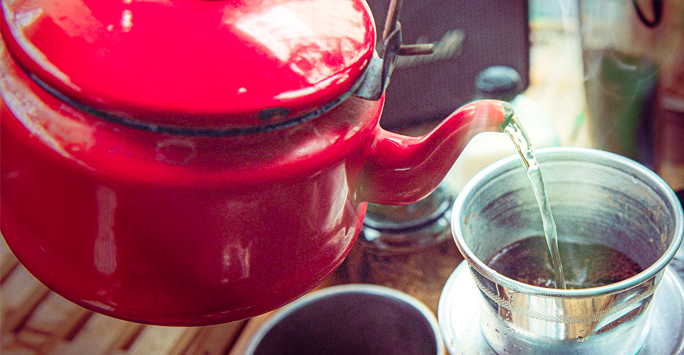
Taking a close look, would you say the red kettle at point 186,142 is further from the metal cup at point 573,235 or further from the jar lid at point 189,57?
the metal cup at point 573,235

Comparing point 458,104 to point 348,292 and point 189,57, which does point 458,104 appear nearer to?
point 348,292

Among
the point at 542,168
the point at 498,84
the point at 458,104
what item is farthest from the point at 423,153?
the point at 458,104

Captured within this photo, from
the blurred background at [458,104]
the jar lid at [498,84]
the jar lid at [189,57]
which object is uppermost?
the jar lid at [189,57]

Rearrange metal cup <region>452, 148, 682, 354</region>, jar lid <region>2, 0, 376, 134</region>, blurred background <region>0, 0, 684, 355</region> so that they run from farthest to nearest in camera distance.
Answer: blurred background <region>0, 0, 684, 355</region> → metal cup <region>452, 148, 682, 354</region> → jar lid <region>2, 0, 376, 134</region>

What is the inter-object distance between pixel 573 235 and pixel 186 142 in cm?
A: 43

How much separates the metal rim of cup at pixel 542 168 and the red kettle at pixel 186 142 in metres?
0.09

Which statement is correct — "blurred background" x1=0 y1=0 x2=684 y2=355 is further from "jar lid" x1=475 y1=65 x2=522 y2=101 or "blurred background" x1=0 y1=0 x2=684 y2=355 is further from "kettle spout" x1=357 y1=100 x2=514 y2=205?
"kettle spout" x1=357 y1=100 x2=514 y2=205

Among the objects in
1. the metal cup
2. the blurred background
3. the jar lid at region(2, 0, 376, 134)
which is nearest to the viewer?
the jar lid at region(2, 0, 376, 134)

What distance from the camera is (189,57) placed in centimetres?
41

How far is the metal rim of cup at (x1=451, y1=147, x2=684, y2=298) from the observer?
473mm

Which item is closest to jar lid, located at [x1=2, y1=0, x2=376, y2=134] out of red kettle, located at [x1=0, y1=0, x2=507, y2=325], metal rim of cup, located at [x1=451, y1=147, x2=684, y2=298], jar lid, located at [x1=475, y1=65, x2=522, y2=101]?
red kettle, located at [x1=0, y1=0, x2=507, y2=325]

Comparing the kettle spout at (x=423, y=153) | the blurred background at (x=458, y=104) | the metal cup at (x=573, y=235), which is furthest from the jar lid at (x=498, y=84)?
the kettle spout at (x=423, y=153)

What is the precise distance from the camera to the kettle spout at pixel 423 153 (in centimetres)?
48

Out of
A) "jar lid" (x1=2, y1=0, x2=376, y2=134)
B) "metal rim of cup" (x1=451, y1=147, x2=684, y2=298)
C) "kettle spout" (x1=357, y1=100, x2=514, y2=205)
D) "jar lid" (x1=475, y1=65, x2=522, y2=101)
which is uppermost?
"jar lid" (x1=2, y1=0, x2=376, y2=134)
